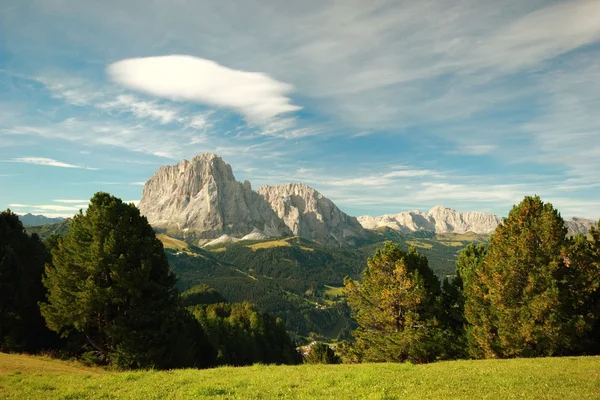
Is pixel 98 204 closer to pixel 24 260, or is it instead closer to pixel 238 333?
pixel 24 260

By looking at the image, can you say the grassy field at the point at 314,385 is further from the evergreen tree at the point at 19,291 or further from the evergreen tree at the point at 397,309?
the evergreen tree at the point at 397,309

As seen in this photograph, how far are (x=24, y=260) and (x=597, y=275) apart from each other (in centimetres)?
5684

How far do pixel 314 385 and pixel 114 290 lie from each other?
67.7ft

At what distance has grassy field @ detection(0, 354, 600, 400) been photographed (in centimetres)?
1480

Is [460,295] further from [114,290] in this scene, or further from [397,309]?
[114,290]

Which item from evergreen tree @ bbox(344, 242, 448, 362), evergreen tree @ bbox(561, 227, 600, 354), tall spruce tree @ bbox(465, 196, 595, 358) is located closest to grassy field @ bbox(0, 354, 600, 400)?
tall spruce tree @ bbox(465, 196, 595, 358)

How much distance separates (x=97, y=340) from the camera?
1287 inches

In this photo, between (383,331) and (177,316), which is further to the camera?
(383,331)

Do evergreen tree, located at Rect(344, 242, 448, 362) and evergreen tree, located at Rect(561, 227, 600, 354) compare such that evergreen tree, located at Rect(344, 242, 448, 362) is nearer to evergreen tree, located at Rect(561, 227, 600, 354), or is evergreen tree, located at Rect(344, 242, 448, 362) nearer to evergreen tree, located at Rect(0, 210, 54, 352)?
evergreen tree, located at Rect(561, 227, 600, 354)

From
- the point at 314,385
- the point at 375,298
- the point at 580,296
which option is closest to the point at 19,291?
the point at 314,385

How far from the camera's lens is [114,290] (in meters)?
29.5

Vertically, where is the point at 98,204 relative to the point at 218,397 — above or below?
above

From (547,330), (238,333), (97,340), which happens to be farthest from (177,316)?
(238,333)

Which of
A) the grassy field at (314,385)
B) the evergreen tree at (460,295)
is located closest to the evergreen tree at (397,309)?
the evergreen tree at (460,295)
